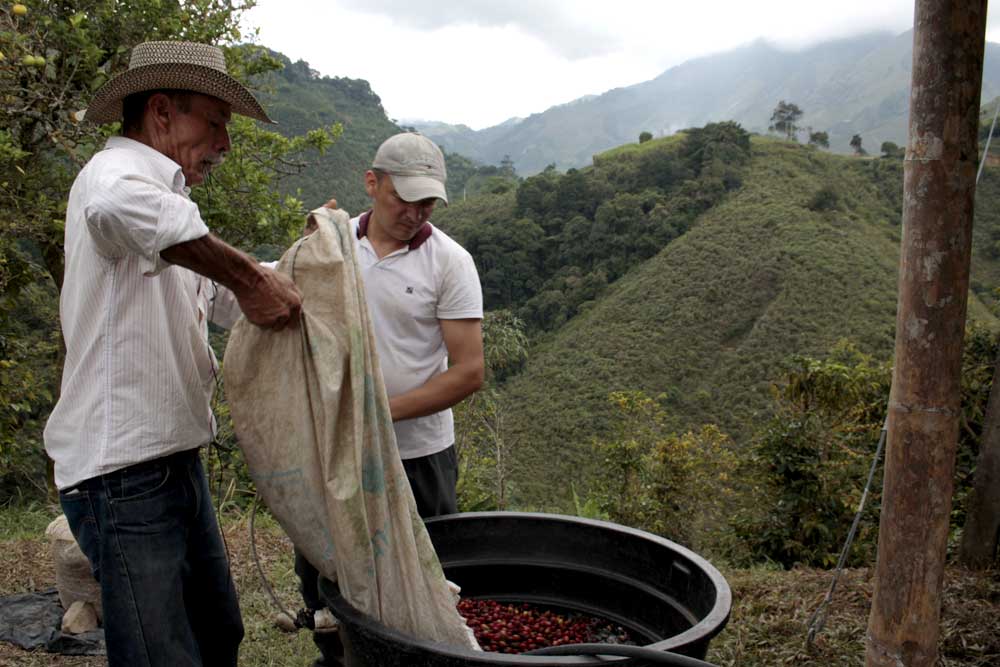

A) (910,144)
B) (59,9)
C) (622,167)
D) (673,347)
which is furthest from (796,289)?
(910,144)

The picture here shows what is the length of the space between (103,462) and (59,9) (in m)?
5.85

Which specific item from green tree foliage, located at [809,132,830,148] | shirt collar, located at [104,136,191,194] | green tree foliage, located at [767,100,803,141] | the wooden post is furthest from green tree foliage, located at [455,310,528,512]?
green tree foliage, located at [767,100,803,141]

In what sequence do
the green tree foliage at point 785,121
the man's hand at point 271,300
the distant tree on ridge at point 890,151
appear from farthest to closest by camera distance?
the green tree foliage at point 785,121 → the distant tree on ridge at point 890,151 → the man's hand at point 271,300

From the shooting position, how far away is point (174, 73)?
1.59 metres

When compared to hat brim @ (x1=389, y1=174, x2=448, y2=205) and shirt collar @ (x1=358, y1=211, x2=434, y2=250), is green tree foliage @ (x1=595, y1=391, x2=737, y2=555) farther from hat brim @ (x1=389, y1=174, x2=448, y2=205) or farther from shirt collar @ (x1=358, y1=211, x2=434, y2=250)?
hat brim @ (x1=389, y1=174, x2=448, y2=205)

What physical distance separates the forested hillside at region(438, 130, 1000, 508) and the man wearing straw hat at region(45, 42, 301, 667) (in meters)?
18.7

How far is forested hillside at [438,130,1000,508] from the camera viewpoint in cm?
2780

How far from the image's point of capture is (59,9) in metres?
6.07

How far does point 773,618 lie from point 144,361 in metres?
2.64

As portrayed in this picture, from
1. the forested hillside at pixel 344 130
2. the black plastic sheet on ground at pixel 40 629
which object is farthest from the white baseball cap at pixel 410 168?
the forested hillside at pixel 344 130

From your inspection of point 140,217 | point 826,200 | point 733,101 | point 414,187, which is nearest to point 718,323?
point 826,200

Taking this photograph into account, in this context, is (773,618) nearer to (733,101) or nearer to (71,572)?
(71,572)

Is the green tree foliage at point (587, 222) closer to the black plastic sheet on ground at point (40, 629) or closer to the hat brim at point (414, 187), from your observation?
the black plastic sheet on ground at point (40, 629)

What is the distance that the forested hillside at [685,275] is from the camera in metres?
27.8
